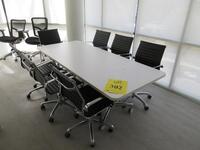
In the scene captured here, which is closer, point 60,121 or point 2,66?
point 60,121

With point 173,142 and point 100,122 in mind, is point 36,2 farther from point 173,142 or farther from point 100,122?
point 173,142

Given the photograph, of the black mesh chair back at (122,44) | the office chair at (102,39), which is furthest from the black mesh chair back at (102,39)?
the black mesh chair back at (122,44)

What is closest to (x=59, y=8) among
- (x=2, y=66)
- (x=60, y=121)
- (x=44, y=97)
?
(x=2, y=66)

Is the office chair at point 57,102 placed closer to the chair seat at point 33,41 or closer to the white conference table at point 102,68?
the white conference table at point 102,68

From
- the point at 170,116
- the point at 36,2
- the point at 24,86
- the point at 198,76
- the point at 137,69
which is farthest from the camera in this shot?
the point at 36,2

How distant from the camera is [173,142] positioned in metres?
1.91

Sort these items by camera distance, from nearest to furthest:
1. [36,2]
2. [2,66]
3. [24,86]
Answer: [24,86] < [2,66] < [36,2]

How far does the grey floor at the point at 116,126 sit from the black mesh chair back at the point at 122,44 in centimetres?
102

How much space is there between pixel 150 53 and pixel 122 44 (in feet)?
2.28

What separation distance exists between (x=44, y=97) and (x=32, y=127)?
72 cm

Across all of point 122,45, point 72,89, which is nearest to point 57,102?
point 72,89

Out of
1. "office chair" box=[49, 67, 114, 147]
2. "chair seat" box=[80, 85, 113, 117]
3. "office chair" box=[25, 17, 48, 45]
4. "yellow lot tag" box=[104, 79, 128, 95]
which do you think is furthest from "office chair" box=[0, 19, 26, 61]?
"yellow lot tag" box=[104, 79, 128, 95]

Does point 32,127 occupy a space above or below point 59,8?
below

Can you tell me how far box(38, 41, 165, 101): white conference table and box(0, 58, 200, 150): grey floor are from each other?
72 cm
